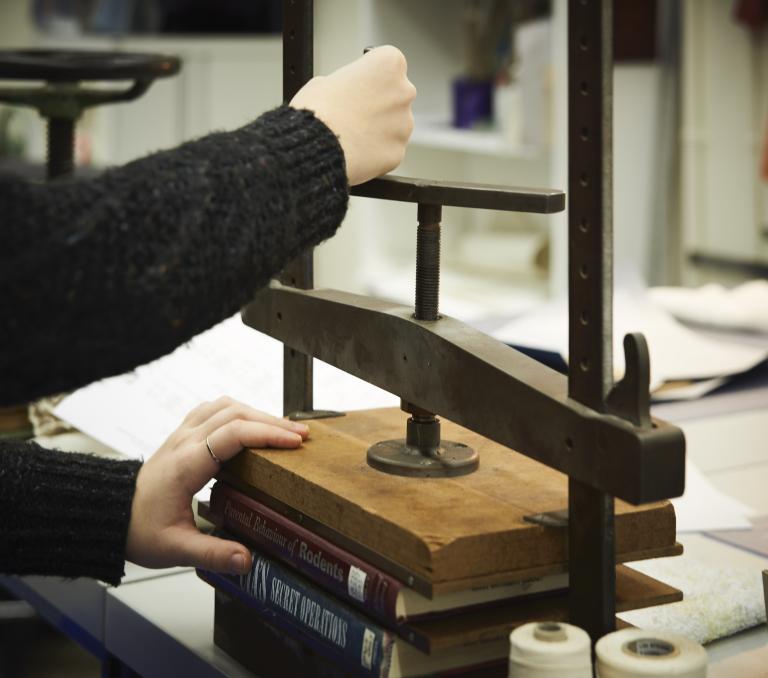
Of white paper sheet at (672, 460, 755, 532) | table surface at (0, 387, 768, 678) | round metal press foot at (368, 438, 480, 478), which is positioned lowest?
table surface at (0, 387, 768, 678)

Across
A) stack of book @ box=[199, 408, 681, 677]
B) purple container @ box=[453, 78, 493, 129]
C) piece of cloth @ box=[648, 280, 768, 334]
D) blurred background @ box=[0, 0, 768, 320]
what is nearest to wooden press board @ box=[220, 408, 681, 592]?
stack of book @ box=[199, 408, 681, 677]

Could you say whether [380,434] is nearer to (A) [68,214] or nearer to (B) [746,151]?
(A) [68,214]

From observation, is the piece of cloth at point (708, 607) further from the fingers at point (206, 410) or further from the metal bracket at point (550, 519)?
the fingers at point (206, 410)

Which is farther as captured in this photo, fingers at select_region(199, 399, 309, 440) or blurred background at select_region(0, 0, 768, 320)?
blurred background at select_region(0, 0, 768, 320)

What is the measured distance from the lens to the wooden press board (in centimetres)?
67

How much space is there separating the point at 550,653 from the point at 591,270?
0.66ft

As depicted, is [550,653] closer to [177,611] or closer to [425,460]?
[425,460]

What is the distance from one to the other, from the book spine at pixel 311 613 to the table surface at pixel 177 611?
0.06 meters

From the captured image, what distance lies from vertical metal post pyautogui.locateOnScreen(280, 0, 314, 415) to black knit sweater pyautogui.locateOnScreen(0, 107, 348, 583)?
8.6 inches

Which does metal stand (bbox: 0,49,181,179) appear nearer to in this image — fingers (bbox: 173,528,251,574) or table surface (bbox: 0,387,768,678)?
table surface (bbox: 0,387,768,678)

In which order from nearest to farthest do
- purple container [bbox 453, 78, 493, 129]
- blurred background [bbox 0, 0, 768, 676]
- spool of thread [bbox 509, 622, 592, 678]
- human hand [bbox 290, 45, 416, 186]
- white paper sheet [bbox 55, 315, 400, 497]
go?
spool of thread [bbox 509, 622, 592, 678] < human hand [bbox 290, 45, 416, 186] < white paper sheet [bbox 55, 315, 400, 497] < blurred background [bbox 0, 0, 768, 676] < purple container [bbox 453, 78, 493, 129]

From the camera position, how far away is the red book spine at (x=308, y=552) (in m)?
0.69

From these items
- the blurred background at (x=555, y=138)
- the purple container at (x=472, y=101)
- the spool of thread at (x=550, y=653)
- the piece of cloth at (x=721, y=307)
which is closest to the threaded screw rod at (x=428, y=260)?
the spool of thread at (x=550, y=653)

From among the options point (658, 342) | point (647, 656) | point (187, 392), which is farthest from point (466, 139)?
point (647, 656)
